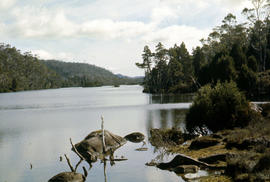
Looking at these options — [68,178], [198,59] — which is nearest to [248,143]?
[68,178]

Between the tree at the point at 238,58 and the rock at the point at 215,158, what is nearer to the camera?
the rock at the point at 215,158

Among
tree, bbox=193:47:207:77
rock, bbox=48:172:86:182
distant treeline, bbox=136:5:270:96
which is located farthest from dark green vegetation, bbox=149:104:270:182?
tree, bbox=193:47:207:77

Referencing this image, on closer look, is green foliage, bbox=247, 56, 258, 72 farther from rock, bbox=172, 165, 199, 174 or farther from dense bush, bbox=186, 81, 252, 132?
rock, bbox=172, 165, 199, 174

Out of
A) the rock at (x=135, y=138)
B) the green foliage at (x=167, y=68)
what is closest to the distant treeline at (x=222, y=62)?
the green foliage at (x=167, y=68)

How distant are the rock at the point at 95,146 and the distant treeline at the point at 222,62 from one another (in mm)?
28591

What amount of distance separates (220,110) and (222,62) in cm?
4547

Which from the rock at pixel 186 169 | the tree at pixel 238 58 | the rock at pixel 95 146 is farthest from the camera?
the tree at pixel 238 58

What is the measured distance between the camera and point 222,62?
2753 inches

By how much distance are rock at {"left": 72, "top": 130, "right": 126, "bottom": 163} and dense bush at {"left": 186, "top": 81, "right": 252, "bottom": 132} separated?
270 inches

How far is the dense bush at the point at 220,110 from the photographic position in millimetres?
26562

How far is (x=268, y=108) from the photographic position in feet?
97.4

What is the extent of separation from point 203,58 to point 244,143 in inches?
3900

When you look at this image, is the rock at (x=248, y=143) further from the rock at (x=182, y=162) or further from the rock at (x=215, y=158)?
the rock at (x=182, y=162)

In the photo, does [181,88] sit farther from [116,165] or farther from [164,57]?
[116,165]
